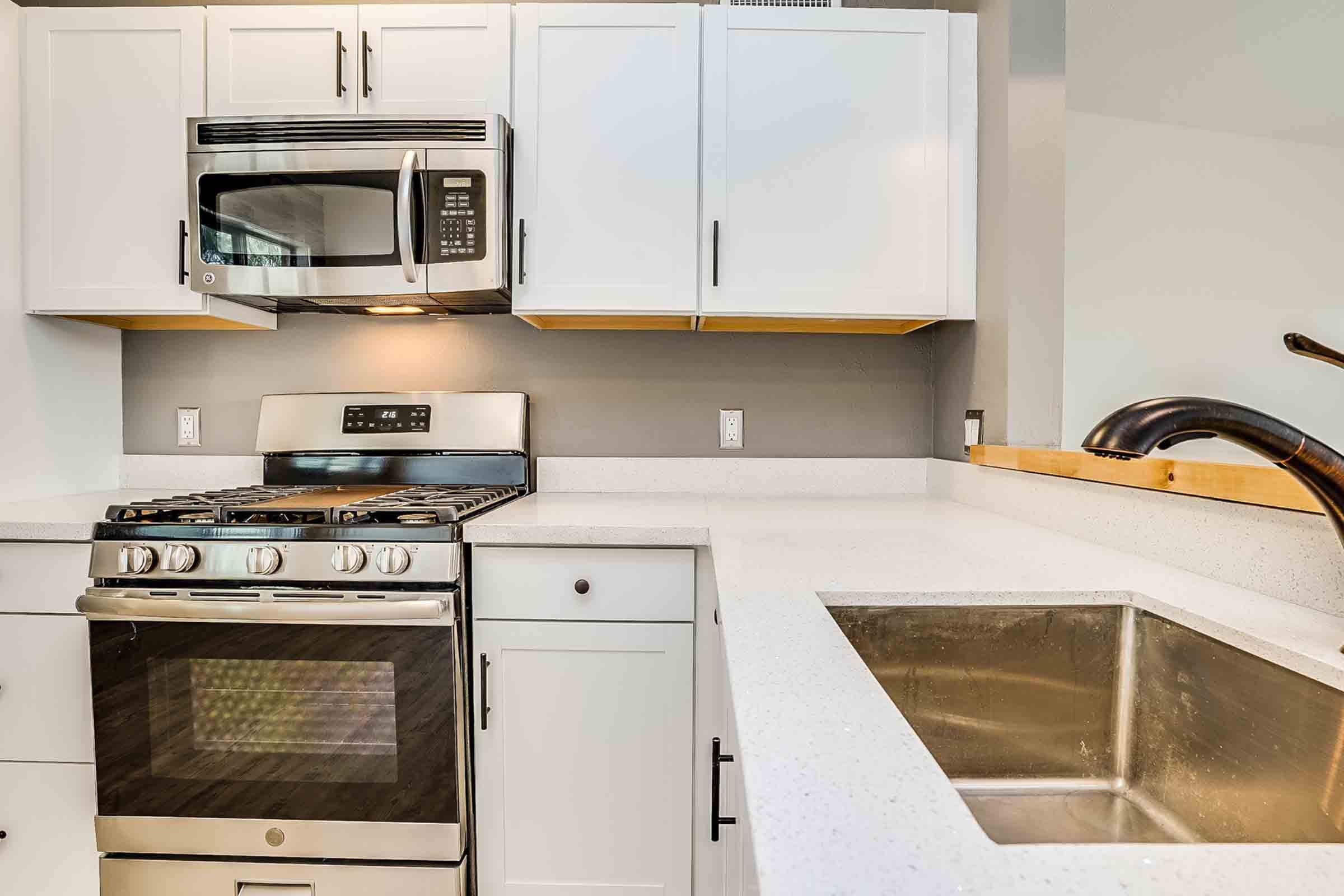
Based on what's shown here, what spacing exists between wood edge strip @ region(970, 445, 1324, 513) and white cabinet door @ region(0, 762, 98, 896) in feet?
6.86

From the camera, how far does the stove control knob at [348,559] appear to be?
1.44 meters

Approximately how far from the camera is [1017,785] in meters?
0.80

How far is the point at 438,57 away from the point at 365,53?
0.17m

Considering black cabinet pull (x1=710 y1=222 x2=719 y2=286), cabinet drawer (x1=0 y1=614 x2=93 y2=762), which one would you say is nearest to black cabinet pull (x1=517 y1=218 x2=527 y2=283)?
black cabinet pull (x1=710 y1=222 x2=719 y2=286)

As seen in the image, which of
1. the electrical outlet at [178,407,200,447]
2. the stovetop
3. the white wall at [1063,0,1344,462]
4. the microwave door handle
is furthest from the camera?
the electrical outlet at [178,407,200,447]

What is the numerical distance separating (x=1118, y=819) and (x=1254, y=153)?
1390 millimetres

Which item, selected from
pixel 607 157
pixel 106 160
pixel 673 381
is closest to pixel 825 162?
pixel 607 157

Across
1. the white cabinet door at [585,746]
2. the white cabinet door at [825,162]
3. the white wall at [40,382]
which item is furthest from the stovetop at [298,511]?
the white cabinet door at [825,162]

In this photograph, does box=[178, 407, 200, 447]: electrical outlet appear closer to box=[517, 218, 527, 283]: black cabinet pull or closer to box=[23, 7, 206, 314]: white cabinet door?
box=[23, 7, 206, 314]: white cabinet door

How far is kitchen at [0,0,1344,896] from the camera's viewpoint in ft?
3.48

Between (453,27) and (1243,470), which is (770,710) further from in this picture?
(453,27)

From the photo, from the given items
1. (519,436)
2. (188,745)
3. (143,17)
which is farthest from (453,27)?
(188,745)

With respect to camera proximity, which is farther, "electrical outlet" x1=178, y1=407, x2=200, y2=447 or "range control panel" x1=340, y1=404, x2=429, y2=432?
"electrical outlet" x1=178, y1=407, x2=200, y2=447

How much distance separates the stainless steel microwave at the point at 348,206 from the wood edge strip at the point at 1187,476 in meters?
1.25
